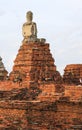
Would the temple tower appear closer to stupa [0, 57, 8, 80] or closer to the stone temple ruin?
the stone temple ruin

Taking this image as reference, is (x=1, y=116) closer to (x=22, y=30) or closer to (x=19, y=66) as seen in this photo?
(x=19, y=66)

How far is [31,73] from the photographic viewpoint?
117 ft

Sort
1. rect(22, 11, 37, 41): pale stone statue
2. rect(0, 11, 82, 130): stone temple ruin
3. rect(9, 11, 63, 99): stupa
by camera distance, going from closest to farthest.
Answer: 1. rect(0, 11, 82, 130): stone temple ruin
2. rect(9, 11, 63, 99): stupa
3. rect(22, 11, 37, 41): pale stone statue

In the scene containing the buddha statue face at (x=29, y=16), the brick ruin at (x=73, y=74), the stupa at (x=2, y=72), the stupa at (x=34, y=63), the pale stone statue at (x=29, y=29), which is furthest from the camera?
the stupa at (x=2, y=72)

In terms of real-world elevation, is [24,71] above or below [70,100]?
above

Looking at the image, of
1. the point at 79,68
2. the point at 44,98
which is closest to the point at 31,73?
the point at 79,68

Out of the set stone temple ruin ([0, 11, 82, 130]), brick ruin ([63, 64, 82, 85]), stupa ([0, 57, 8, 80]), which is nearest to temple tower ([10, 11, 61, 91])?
stone temple ruin ([0, 11, 82, 130])

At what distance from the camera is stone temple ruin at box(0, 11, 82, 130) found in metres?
20.8

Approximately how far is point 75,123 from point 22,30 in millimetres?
19193

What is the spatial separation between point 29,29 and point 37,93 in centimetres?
1186

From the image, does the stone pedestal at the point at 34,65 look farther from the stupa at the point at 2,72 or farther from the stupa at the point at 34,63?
the stupa at the point at 2,72

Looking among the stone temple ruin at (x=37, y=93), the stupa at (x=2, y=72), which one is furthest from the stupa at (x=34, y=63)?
the stupa at (x=2, y=72)

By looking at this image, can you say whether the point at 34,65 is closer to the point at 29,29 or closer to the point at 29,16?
the point at 29,29

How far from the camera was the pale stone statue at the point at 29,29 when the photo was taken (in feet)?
126
